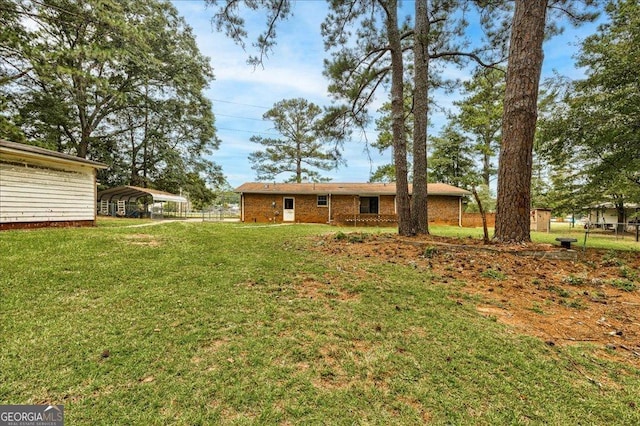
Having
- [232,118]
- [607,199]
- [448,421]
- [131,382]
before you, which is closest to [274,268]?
[131,382]

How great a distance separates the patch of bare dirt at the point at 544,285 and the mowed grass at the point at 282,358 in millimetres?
246

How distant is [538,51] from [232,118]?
24345mm

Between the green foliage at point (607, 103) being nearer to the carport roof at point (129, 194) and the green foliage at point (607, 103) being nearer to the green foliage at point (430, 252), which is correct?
the green foliage at point (430, 252)

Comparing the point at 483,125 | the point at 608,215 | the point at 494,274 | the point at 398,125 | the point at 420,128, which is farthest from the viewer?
the point at 608,215

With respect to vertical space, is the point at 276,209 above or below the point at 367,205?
below

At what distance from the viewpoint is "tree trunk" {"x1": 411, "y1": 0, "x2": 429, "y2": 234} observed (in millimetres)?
7223

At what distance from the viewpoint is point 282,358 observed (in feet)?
6.56

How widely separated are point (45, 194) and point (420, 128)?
11.9 metres

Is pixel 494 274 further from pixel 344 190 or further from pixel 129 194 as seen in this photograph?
pixel 129 194

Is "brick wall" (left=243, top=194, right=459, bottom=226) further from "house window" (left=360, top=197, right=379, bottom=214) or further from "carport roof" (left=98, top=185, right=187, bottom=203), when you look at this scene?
"carport roof" (left=98, top=185, right=187, bottom=203)

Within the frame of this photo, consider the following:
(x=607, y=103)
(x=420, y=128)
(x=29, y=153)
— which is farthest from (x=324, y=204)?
(x=607, y=103)

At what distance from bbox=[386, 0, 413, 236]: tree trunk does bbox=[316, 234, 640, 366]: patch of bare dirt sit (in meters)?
1.64

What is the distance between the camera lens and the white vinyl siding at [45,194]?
27.9ft

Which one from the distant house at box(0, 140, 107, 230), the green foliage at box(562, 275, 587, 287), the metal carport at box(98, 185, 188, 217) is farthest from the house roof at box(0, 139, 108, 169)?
the green foliage at box(562, 275, 587, 287)
